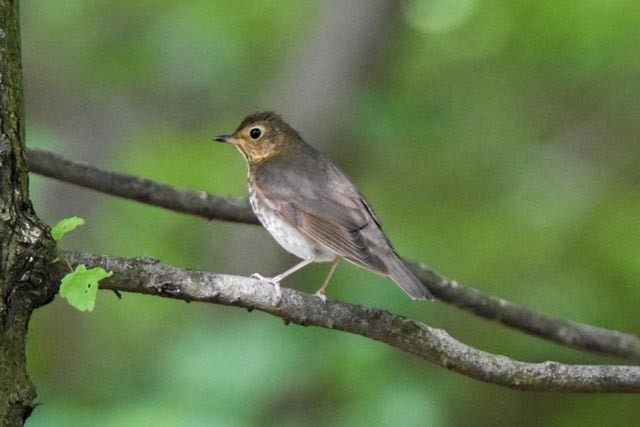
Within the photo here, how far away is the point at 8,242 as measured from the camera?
8.32ft

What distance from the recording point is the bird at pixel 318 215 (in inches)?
168

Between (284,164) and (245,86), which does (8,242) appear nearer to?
(284,164)

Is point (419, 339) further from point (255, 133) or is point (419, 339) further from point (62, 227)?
point (255, 133)

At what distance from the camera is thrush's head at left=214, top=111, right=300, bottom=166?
5.55 metres

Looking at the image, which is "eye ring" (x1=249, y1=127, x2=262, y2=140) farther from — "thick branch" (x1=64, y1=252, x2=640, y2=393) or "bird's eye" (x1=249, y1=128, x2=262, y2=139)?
"thick branch" (x1=64, y1=252, x2=640, y2=393)

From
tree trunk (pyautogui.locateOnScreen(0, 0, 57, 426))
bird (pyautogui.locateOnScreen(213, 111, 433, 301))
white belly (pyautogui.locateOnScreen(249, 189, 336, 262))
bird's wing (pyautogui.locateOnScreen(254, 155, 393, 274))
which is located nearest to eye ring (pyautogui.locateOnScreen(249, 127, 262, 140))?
bird (pyautogui.locateOnScreen(213, 111, 433, 301))

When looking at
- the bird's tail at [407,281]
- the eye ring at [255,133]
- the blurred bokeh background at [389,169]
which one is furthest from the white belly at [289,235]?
the eye ring at [255,133]

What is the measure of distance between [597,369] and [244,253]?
462 centimetres

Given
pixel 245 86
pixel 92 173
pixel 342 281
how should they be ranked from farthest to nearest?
pixel 245 86
pixel 342 281
pixel 92 173

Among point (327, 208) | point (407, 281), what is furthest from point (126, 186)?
point (407, 281)

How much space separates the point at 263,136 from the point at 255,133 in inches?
2.1

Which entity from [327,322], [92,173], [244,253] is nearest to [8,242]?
[327,322]

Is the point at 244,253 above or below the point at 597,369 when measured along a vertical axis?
below

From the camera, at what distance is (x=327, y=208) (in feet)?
15.6
